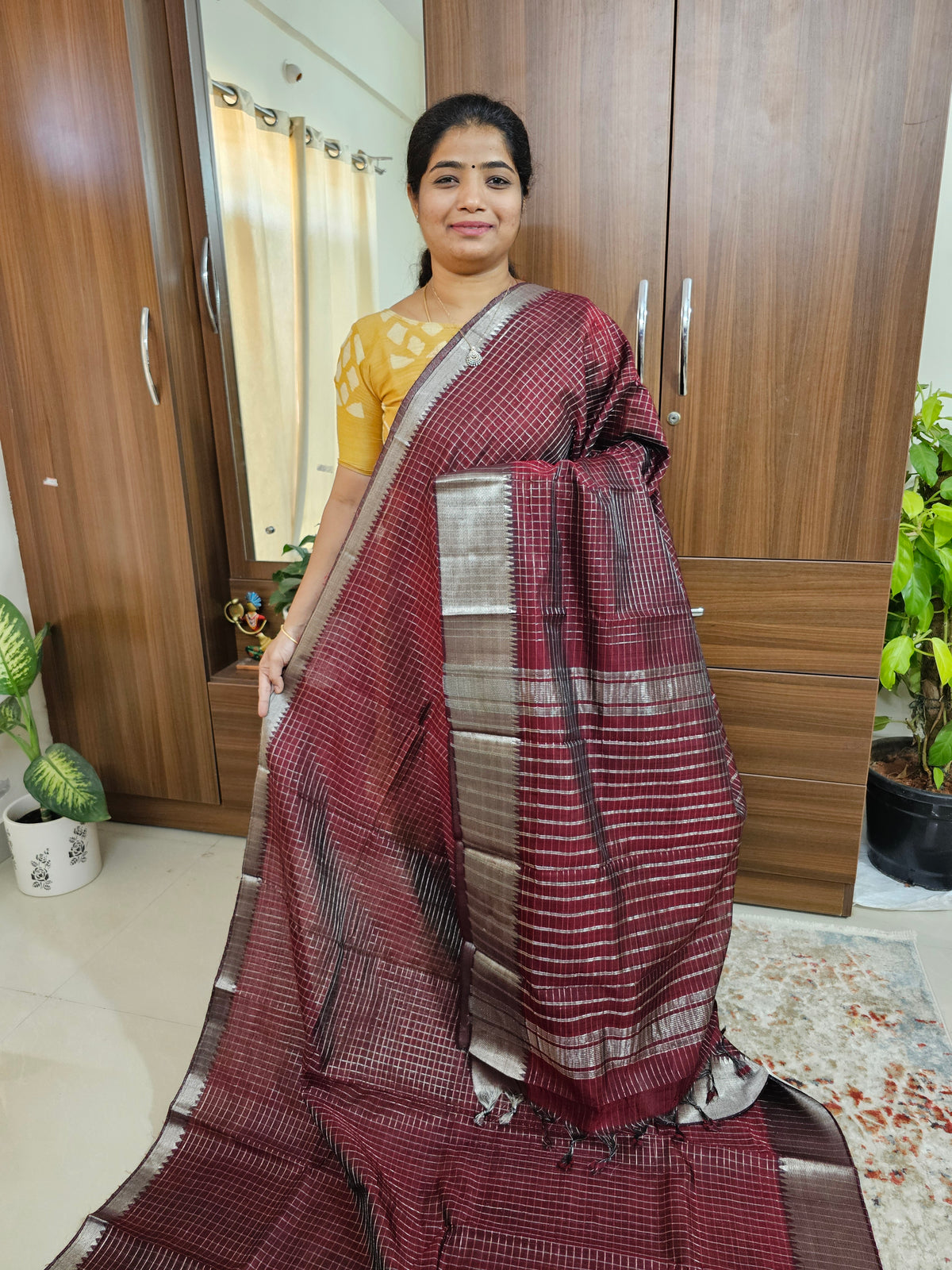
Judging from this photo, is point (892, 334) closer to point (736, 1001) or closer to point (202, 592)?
point (736, 1001)

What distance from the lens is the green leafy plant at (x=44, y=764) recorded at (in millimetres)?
1929

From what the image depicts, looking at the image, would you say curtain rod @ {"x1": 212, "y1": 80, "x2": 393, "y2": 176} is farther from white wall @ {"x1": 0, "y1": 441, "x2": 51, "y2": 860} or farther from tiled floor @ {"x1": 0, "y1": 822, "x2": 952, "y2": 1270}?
tiled floor @ {"x1": 0, "y1": 822, "x2": 952, "y2": 1270}

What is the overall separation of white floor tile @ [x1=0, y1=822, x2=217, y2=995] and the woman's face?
156 centimetres

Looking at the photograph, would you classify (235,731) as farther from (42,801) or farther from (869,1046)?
(869,1046)

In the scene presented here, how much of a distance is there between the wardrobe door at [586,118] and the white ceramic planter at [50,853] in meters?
1.61

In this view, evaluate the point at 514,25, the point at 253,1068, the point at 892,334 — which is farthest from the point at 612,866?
the point at 514,25

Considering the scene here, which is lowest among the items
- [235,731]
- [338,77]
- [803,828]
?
[803,828]

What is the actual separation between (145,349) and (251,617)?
2.20 ft

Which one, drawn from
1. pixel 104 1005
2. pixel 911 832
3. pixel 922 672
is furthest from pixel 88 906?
pixel 922 672

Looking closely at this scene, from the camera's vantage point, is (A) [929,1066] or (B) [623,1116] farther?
(A) [929,1066]

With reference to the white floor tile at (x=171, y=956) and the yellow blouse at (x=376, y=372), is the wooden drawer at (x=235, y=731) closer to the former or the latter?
the white floor tile at (x=171, y=956)

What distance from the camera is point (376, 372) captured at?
4.31ft

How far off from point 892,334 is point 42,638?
1.94 meters

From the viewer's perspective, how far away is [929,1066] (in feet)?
4.82
